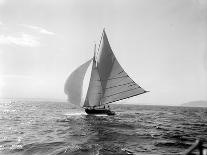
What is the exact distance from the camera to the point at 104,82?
6644cm

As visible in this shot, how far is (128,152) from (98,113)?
45.9m

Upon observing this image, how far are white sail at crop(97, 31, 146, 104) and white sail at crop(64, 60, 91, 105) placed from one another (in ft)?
17.6

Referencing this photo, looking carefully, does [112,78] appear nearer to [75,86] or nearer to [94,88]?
[94,88]

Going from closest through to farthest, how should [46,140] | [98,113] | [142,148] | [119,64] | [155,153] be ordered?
[155,153] < [142,148] < [46,140] < [119,64] < [98,113]

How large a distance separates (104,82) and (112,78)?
272 centimetres

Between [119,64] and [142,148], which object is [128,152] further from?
[119,64]

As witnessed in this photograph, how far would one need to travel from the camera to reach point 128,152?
2347 cm

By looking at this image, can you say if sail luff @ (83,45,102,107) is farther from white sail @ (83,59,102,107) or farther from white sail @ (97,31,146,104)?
white sail @ (97,31,146,104)

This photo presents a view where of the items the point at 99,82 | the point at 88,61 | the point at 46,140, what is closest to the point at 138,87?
the point at 99,82

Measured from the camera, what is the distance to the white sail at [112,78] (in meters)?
63.9

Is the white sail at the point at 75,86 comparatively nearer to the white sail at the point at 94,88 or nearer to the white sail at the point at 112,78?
the white sail at the point at 94,88

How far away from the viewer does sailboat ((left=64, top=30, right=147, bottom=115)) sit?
210ft

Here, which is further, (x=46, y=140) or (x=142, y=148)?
(x=46, y=140)

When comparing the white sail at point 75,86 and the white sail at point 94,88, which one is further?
the white sail at point 94,88
